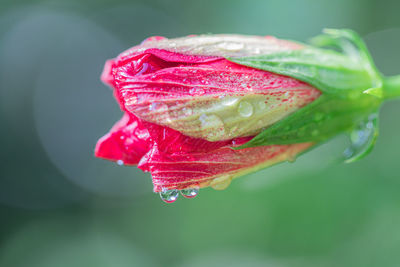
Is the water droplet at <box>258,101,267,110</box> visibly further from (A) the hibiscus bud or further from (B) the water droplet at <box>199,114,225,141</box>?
(B) the water droplet at <box>199,114,225,141</box>

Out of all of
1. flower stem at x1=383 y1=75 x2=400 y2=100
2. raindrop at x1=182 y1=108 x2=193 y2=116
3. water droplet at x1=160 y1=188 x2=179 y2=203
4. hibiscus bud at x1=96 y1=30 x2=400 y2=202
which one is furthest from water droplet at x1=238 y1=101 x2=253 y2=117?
flower stem at x1=383 y1=75 x2=400 y2=100

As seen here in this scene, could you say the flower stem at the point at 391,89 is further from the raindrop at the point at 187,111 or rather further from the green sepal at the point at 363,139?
the raindrop at the point at 187,111

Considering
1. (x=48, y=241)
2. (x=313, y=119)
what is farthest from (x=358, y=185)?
(x=48, y=241)

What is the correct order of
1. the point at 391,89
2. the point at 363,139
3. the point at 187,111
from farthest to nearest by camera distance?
the point at 391,89, the point at 363,139, the point at 187,111

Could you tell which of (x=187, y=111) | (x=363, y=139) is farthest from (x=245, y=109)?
(x=363, y=139)

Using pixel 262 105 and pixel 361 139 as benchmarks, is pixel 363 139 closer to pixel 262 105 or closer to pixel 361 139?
pixel 361 139

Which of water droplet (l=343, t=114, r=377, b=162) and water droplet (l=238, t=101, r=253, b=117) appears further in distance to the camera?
water droplet (l=343, t=114, r=377, b=162)
